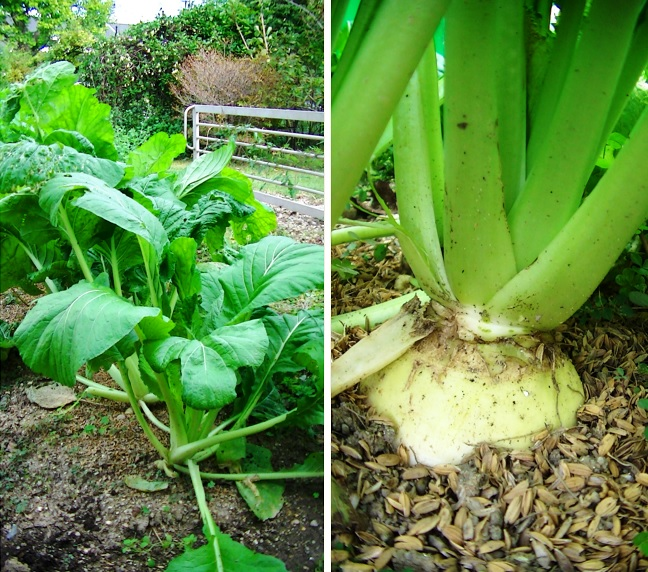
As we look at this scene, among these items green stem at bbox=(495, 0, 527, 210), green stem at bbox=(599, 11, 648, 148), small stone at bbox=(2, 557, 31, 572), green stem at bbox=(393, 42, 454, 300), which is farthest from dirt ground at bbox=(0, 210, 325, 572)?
green stem at bbox=(599, 11, 648, 148)

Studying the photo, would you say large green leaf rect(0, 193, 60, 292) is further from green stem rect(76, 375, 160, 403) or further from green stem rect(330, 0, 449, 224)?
green stem rect(330, 0, 449, 224)

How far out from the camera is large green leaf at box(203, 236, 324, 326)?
2.43 ft

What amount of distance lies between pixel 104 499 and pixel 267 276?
1.16ft

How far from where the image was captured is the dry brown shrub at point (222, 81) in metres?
0.65

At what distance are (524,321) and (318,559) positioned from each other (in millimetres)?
341

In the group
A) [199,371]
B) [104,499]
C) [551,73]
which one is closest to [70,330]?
[199,371]

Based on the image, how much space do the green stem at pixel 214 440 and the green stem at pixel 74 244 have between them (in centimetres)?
28

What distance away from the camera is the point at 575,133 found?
0.62 m

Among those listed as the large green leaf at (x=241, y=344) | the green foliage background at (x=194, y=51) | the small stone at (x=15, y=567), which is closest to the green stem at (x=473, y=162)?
the green foliage background at (x=194, y=51)

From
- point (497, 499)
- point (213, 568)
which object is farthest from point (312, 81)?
point (213, 568)

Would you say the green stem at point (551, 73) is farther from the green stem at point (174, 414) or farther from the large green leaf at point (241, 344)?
the green stem at point (174, 414)

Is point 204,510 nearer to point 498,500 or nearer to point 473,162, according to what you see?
point 498,500

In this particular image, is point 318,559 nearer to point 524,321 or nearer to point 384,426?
point 384,426

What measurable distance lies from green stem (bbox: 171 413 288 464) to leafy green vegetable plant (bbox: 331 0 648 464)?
9.0 inches
